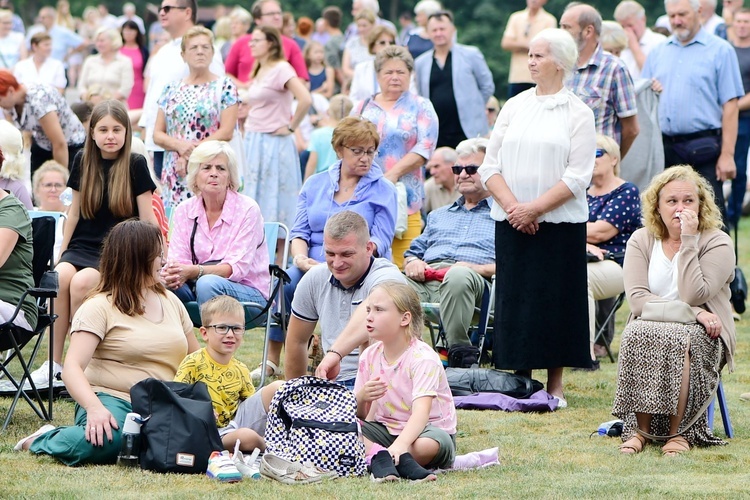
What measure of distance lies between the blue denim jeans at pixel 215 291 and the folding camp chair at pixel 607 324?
212 centimetres

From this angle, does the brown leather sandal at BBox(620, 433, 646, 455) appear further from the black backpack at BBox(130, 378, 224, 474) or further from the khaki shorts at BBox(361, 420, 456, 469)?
the black backpack at BBox(130, 378, 224, 474)

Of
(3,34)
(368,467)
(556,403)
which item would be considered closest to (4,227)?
(368,467)

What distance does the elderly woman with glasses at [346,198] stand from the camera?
6.93 metres

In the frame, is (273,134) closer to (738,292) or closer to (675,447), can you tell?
(738,292)

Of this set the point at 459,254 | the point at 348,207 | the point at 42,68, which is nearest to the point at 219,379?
the point at 348,207

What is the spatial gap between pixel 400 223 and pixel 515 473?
341 cm

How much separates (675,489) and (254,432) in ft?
5.38

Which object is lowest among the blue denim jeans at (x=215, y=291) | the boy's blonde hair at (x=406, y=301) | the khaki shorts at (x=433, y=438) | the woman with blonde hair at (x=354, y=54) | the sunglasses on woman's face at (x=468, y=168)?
Result: the khaki shorts at (x=433, y=438)

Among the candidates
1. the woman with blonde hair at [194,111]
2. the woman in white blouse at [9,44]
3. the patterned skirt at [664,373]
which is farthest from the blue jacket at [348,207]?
the woman in white blouse at [9,44]

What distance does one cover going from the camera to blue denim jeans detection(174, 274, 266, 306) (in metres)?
6.50

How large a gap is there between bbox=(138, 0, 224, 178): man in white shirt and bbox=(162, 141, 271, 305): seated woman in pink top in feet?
7.51

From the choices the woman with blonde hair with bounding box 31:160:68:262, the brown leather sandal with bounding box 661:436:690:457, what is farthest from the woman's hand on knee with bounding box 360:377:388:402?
the woman with blonde hair with bounding box 31:160:68:262

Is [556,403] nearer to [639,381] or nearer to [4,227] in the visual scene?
[639,381]

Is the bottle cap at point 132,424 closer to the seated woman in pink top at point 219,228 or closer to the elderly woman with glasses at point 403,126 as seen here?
the seated woman in pink top at point 219,228
